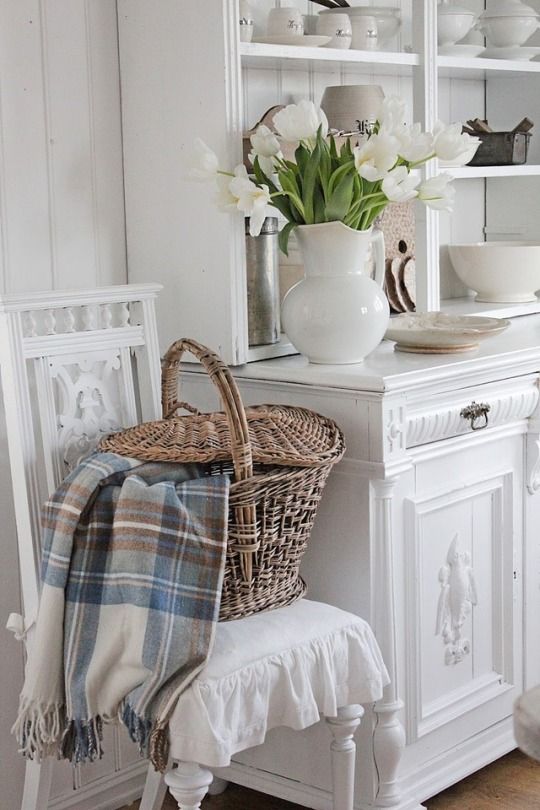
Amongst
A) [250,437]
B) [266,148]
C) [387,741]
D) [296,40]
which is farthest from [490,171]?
[387,741]

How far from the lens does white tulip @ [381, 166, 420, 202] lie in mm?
2000

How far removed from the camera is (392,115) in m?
1.97

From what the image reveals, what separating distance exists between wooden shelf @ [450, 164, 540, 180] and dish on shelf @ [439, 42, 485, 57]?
0.29m

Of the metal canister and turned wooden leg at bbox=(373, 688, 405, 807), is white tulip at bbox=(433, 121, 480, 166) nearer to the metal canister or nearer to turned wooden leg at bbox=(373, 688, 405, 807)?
the metal canister

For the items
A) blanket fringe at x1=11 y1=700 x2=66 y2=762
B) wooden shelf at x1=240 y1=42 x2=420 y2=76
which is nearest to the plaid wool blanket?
blanket fringe at x1=11 y1=700 x2=66 y2=762

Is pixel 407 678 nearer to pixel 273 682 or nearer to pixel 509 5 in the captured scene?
pixel 273 682

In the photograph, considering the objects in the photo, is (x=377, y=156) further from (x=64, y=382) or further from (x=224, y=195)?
(x=64, y=382)

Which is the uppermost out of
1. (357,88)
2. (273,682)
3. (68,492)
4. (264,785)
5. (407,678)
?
(357,88)

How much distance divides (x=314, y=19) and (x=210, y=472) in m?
1.24

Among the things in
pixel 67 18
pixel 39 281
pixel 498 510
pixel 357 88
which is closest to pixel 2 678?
pixel 39 281

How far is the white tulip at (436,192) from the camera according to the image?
2119mm

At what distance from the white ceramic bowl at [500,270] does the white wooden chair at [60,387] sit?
1.16 meters

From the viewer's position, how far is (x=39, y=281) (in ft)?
7.06

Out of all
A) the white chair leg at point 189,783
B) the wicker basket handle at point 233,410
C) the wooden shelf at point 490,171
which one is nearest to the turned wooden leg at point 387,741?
the white chair leg at point 189,783
